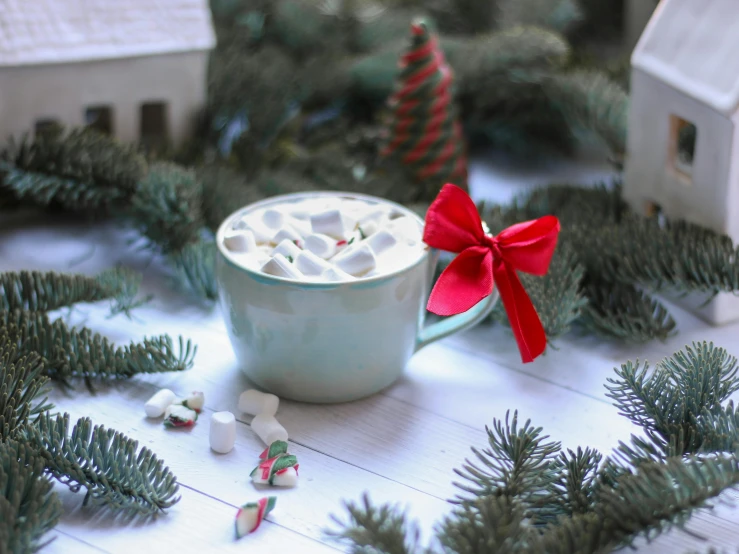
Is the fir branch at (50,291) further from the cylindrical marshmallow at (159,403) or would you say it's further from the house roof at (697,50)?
the house roof at (697,50)

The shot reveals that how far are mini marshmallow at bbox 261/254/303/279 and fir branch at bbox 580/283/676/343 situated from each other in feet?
0.99

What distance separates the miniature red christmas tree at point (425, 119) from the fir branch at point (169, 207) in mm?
272

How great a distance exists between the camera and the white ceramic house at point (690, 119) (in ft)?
2.57

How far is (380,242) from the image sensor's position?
0.72 meters

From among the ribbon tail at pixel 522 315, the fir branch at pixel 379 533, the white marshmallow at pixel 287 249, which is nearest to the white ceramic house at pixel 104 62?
the white marshmallow at pixel 287 249

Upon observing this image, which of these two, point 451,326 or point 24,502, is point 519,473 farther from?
point 24,502

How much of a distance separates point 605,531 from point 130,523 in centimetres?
32

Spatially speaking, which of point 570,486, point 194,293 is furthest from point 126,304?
point 570,486

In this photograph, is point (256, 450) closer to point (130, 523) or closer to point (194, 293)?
point (130, 523)

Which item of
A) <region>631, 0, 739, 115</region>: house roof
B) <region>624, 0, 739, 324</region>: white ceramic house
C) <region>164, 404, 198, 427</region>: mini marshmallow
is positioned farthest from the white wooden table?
<region>631, 0, 739, 115</region>: house roof

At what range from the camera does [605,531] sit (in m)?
0.54

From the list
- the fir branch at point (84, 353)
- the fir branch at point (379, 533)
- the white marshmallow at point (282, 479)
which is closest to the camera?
the fir branch at point (379, 533)

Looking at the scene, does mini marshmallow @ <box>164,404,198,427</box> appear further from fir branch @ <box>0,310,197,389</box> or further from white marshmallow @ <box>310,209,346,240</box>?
white marshmallow @ <box>310,209,346,240</box>

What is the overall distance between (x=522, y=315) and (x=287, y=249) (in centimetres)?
Result: 20
